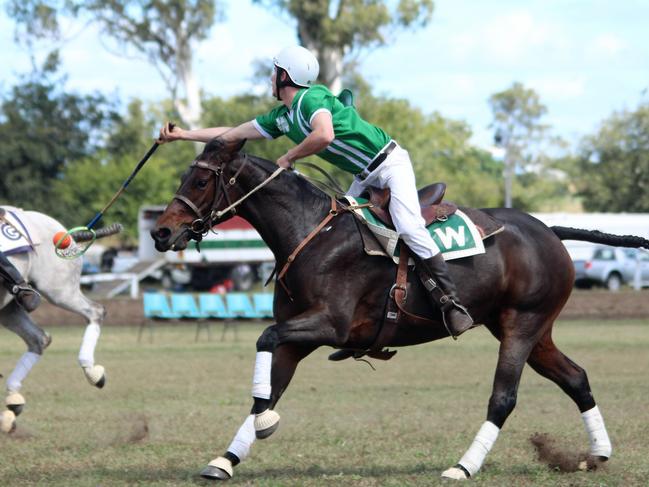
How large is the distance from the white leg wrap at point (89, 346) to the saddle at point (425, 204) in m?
4.66

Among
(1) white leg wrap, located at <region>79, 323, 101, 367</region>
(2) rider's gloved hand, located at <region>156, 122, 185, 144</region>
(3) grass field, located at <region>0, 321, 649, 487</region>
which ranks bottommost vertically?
(3) grass field, located at <region>0, 321, 649, 487</region>

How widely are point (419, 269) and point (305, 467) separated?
2.02 meters

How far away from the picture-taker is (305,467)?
8797 mm

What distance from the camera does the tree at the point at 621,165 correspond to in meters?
57.5

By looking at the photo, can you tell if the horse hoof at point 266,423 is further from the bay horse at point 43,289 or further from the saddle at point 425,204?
the bay horse at point 43,289

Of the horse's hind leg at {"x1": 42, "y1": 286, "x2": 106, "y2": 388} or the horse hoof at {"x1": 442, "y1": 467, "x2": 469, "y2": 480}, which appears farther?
the horse's hind leg at {"x1": 42, "y1": 286, "x2": 106, "y2": 388}

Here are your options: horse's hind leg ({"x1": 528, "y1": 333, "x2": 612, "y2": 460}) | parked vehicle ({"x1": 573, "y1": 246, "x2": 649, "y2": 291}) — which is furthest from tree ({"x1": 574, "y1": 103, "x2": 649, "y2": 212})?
horse's hind leg ({"x1": 528, "y1": 333, "x2": 612, "y2": 460})

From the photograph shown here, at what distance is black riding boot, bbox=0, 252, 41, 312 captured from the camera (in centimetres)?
1198

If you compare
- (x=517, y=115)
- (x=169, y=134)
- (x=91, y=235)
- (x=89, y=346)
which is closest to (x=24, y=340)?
(x=89, y=346)

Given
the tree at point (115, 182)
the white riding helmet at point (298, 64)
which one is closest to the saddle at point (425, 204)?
the white riding helmet at point (298, 64)

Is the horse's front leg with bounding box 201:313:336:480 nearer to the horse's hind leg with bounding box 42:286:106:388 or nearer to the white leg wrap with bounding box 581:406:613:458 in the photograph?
the white leg wrap with bounding box 581:406:613:458

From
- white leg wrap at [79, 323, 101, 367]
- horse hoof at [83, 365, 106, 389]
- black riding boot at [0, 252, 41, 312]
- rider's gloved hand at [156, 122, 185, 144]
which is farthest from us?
black riding boot at [0, 252, 41, 312]

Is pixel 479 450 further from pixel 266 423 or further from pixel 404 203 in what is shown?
pixel 404 203

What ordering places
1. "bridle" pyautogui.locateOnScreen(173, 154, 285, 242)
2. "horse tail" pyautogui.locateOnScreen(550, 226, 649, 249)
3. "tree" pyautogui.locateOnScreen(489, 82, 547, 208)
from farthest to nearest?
"tree" pyautogui.locateOnScreen(489, 82, 547, 208)
"horse tail" pyautogui.locateOnScreen(550, 226, 649, 249)
"bridle" pyautogui.locateOnScreen(173, 154, 285, 242)
